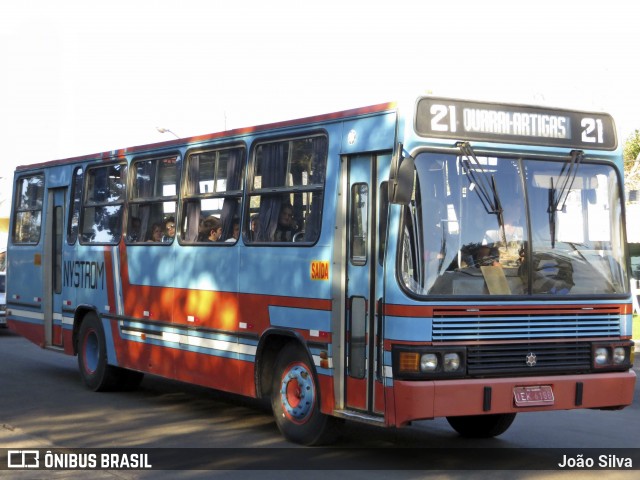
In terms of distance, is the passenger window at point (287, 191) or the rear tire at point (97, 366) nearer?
the passenger window at point (287, 191)

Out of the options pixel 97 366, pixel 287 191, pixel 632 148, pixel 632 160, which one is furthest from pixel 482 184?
pixel 632 148

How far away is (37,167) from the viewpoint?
16125mm

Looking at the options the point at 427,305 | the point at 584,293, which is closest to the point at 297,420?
the point at 427,305

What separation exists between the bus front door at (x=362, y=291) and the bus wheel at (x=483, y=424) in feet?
5.94

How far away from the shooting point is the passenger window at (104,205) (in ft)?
44.8

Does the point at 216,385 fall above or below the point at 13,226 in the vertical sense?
below

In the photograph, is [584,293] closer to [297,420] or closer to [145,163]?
[297,420]

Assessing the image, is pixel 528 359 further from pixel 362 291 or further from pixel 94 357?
pixel 94 357

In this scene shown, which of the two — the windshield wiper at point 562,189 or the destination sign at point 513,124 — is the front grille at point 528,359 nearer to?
the windshield wiper at point 562,189

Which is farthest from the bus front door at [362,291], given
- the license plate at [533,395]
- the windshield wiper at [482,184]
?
the license plate at [533,395]

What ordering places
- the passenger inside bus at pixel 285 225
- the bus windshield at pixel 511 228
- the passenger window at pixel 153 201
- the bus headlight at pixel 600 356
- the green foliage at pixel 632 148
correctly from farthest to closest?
the green foliage at pixel 632 148 < the passenger window at pixel 153 201 < the passenger inside bus at pixel 285 225 < the bus headlight at pixel 600 356 < the bus windshield at pixel 511 228

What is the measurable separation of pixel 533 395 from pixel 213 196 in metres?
4.43

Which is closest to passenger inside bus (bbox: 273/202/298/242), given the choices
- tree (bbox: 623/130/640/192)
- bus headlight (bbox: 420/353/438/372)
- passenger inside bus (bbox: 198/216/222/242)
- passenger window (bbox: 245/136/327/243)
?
passenger window (bbox: 245/136/327/243)

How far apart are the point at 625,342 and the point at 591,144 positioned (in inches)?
70.9
